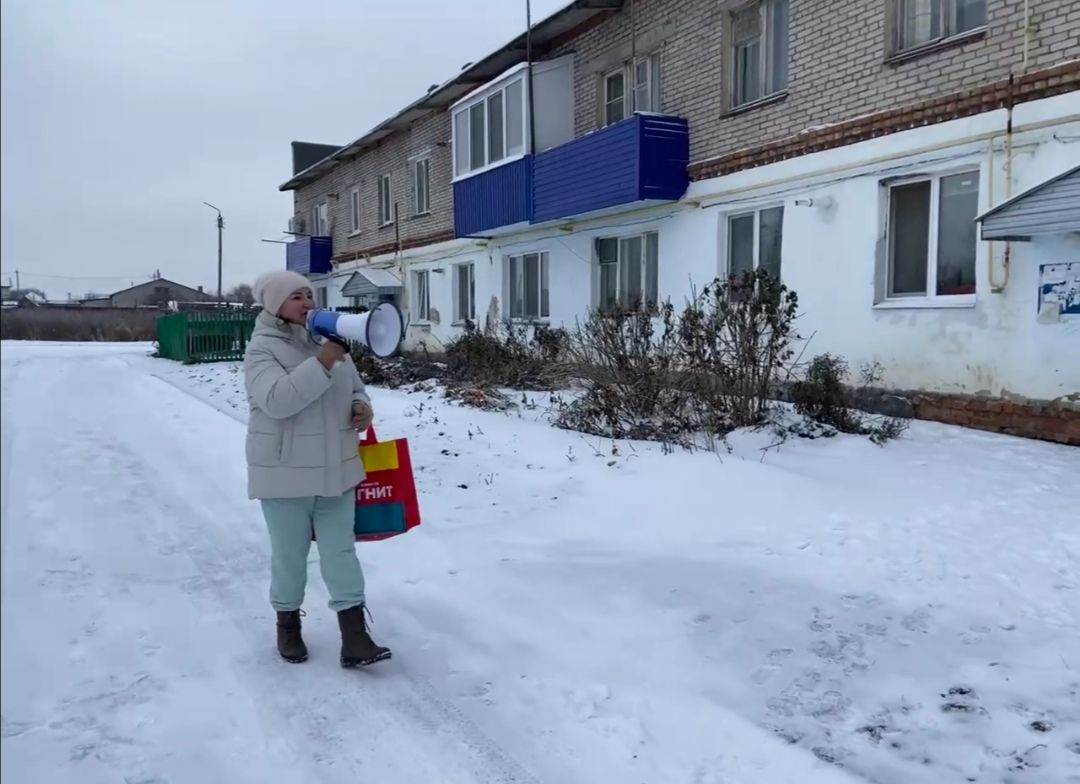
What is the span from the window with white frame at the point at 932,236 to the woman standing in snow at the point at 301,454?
6.77m

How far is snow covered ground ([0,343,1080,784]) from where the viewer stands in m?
2.77

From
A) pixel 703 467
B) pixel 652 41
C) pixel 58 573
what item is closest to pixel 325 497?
pixel 58 573

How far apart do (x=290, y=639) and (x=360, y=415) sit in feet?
3.24

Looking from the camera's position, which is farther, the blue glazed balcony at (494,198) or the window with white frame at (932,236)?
the blue glazed balcony at (494,198)

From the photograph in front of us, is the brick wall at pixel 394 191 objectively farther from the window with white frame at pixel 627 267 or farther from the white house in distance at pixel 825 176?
the window with white frame at pixel 627 267

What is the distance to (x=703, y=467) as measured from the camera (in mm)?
6023

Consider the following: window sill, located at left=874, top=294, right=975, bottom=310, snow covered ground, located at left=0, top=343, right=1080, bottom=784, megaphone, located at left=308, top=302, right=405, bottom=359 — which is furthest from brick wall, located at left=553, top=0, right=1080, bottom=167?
megaphone, located at left=308, top=302, right=405, bottom=359

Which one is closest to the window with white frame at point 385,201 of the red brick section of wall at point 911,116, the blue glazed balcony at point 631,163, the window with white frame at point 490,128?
the window with white frame at point 490,128

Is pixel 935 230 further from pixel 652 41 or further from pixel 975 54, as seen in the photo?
pixel 652 41

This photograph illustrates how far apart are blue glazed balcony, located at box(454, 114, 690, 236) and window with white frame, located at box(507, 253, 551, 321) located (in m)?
1.06

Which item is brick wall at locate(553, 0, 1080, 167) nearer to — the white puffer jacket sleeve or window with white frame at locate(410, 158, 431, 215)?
window with white frame at locate(410, 158, 431, 215)

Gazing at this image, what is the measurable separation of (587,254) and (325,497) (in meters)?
11.0

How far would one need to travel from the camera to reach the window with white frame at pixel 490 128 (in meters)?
14.6

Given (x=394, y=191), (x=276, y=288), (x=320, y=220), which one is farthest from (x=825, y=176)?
(x=320, y=220)
